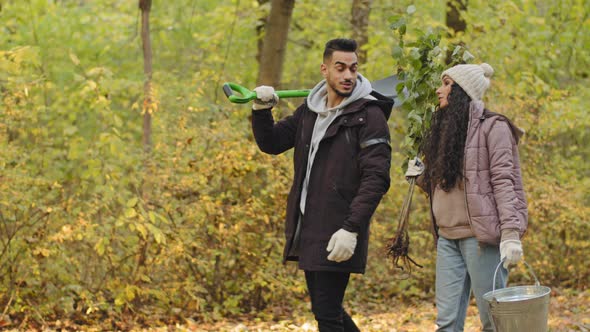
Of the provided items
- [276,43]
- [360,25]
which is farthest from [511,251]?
[360,25]

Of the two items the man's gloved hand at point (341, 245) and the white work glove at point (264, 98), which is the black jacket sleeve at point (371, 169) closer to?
the man's gloved hand at point (341, 245)

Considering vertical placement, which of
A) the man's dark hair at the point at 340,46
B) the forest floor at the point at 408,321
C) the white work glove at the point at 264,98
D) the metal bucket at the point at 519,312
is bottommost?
the forest floor at the point at 408,321

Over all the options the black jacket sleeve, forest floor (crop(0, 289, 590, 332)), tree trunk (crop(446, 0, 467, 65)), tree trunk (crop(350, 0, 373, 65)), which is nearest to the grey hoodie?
the black jacket sleeve

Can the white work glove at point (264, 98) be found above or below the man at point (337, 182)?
above

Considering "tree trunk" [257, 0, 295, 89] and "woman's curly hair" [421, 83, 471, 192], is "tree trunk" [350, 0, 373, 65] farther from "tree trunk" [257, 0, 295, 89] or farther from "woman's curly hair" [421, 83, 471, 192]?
"woman's curly hair" [421, 83, 471, 192]

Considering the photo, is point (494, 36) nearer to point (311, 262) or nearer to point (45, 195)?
point (45, 195)

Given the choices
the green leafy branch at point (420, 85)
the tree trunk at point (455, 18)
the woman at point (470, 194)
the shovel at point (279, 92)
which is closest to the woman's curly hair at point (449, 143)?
the woman at point (470, 194)

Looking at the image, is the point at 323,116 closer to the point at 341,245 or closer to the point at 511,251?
the point at 341,245

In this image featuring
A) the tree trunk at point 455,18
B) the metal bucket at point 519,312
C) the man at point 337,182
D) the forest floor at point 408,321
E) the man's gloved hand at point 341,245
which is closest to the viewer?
the metal bucket at point 519,312

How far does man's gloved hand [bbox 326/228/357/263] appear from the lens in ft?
13.4

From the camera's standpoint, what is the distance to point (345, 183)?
14.2 ft

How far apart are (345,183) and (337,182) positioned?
44 millimetres

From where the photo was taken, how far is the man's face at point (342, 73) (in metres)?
4.45

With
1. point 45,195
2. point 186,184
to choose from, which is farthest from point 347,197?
point 45,195
